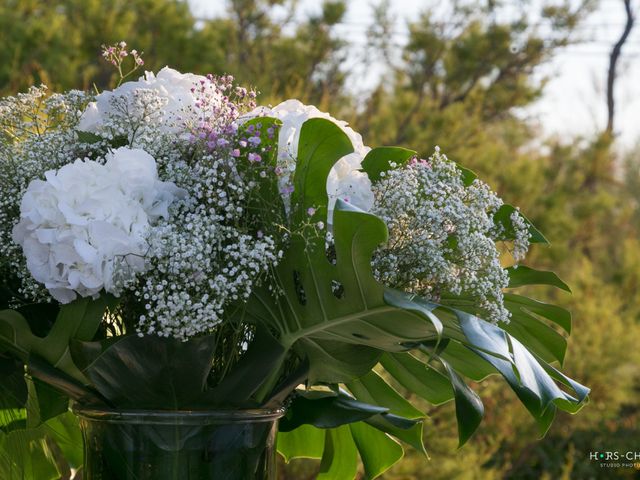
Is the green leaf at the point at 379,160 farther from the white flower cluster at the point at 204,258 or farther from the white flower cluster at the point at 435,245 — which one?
the white flower cluster at the point at 204,258

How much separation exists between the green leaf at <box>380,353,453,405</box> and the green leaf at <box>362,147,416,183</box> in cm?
26

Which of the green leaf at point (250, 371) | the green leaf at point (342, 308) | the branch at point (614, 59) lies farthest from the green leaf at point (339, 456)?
the branch at point (614, 59)

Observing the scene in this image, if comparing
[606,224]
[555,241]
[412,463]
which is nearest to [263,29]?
[555,241]

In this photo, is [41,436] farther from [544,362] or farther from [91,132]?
[544,362]

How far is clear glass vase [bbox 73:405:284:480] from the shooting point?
98cm

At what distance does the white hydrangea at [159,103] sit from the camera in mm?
1033

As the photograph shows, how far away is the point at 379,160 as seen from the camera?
42.7 inches

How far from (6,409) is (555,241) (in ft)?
17.9

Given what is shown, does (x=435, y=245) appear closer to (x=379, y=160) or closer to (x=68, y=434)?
(x=379, y=160)

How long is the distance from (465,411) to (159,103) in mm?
487

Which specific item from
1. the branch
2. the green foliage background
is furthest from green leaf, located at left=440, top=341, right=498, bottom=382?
the branch

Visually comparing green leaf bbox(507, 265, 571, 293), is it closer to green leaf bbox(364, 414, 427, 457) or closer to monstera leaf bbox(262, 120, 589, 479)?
monstera leaf bbox(262, 120, 589, 479)

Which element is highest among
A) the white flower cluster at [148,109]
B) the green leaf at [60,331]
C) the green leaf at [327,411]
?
the white flower cluster at [148,109]

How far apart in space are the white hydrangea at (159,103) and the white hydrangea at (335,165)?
72 millimetres
